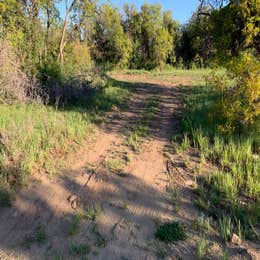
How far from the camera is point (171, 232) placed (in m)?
3.01

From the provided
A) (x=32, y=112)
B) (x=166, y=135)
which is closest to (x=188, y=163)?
(x=166, y=135)

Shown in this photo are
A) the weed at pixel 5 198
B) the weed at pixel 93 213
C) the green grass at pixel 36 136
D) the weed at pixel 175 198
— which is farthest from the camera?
the green grass at pixel 36 136

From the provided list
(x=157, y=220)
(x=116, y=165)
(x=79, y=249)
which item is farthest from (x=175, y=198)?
(x=79, y=249)

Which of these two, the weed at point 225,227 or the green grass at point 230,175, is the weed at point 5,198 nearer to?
the green grass at point 230,175

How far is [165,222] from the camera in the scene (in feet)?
10.5

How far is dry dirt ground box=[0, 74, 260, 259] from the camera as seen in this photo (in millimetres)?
2852

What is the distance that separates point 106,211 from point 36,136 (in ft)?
7.72

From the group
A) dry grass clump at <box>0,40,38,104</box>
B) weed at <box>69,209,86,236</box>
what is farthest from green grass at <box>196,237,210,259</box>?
dry grass clump at <box>0,40,38,104</box>

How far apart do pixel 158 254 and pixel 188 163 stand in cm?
194

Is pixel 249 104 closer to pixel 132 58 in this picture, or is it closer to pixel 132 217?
pixel 132 217

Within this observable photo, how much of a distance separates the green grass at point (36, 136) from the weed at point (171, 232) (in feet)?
6.76

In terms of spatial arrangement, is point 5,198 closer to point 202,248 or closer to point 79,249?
point 79,249

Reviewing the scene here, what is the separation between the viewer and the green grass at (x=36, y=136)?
166 inches

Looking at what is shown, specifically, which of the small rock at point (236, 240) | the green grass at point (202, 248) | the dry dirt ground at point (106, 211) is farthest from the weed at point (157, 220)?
the small rock at point (236, 240)
